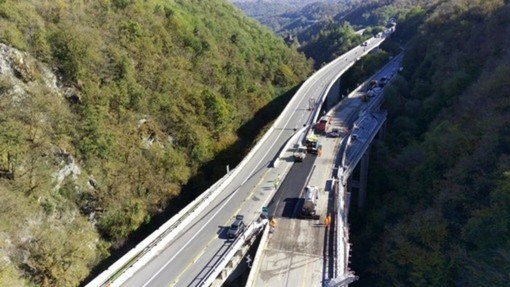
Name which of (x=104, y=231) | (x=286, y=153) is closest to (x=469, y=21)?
(x=286, y=153)

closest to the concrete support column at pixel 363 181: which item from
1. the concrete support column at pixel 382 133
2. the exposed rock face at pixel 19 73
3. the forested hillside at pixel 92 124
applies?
the concrete support column at pixel 382 133

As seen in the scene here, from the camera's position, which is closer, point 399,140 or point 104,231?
point 104,231

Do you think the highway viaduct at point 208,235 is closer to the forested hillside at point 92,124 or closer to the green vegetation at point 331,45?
the forested hillside at point 92,124

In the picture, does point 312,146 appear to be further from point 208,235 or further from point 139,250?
point 139,250

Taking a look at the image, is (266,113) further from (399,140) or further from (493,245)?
(493,245)

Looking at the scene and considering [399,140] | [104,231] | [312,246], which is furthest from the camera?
[399,140]

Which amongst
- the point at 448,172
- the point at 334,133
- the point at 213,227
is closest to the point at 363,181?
the point at 334,133
